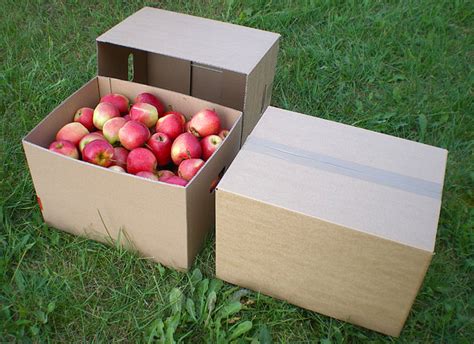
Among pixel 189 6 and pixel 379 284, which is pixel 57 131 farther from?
pixel 189 6

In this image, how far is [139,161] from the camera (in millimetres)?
1615

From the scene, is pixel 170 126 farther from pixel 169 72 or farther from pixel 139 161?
pixel 169 72

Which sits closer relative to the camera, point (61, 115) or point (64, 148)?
point (64, 148)

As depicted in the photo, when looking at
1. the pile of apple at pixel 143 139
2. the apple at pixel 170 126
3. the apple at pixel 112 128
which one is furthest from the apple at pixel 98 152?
the apple at pixel 170 126

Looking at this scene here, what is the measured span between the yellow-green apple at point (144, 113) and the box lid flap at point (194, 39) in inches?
7.5

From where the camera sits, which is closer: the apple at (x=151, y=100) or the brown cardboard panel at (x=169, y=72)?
the apple at (x=151, y=100)

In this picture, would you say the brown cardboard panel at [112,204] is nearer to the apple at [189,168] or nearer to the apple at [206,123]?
the apple at [189,168]

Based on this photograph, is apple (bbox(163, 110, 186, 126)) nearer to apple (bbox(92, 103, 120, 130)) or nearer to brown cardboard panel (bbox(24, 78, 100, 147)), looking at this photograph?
apple (bbox(92, 103, 120, 130))

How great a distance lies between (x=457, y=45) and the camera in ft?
9.21

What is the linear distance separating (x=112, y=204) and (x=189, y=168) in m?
0.26

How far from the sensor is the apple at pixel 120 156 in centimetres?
165

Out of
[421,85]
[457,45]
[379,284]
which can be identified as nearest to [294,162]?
[379,284]

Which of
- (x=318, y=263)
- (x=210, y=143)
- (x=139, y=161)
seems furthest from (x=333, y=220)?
(x=139, y=161)

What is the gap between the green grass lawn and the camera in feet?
4.74
